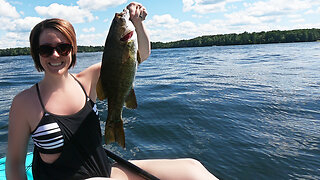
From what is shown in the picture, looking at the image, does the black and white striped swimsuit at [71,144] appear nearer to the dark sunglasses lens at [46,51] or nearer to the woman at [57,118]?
the woman at [57,118]

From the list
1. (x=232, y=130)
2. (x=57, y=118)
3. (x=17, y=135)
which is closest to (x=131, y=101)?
(x=57, y=118)

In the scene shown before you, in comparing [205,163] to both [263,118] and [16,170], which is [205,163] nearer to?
[263,118]

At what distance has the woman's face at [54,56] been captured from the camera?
2.54 metres

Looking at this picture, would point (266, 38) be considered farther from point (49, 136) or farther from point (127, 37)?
point (49, 136)

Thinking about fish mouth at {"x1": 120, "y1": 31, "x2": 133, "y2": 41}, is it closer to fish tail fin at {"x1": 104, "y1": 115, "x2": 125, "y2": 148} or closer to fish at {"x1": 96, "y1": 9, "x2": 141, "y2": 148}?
fish at {"x1": 96, "y1": 9, "x2": 141, "y2": 148}

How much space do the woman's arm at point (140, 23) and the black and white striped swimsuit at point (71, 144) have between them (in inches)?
37.4

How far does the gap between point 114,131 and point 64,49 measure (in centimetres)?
105

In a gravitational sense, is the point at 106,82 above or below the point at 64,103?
above

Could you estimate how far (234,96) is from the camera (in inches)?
447

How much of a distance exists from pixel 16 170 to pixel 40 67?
1.21 m

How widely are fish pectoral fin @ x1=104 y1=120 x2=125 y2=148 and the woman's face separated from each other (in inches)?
33.1

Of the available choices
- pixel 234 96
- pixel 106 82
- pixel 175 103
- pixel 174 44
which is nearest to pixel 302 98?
pixel 234 96

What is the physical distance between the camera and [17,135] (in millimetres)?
2600

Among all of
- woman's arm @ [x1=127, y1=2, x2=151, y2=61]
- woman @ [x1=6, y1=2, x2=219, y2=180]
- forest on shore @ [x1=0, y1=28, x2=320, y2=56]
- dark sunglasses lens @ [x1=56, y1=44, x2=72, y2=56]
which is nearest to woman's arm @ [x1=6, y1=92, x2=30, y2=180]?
woman @ [x1=6, y1=2, x2=219, y2=180]
